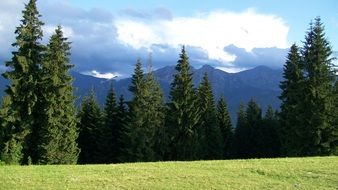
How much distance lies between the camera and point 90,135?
228 feet

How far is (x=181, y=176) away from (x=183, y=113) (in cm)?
3929

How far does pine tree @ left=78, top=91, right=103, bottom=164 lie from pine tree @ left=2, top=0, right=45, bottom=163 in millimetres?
19560

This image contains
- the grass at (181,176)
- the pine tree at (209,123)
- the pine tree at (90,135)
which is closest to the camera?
the grass at (181,176)

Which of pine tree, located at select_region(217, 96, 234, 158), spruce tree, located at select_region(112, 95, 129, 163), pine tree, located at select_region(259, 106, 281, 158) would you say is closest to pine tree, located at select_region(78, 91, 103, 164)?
spruce tree, located at select_region(112, 95, 129, 163)

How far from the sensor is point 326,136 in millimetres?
48250

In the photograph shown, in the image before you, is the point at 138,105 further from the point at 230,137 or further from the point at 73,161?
the point at 230,137

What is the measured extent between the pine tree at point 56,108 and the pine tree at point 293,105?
72.8 ft

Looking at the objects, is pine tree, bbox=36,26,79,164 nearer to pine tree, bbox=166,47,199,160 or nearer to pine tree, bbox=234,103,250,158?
pine tree, bbox=166,47,199,160

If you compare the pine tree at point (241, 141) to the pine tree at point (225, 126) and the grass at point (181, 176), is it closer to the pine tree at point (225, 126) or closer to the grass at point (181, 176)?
the pine tree at point (225, 126)

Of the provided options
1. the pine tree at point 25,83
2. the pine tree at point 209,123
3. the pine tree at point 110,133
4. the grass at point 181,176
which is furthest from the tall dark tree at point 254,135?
the grass at point 181,176

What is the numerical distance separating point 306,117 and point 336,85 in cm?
669

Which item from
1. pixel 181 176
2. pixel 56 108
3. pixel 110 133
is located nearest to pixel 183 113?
pixel 110 133

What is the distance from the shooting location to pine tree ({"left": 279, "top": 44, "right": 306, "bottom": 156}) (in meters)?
49.5

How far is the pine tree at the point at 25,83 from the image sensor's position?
46594 mm
